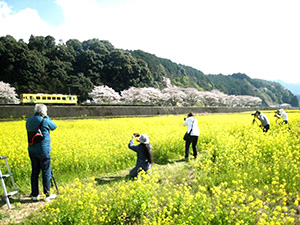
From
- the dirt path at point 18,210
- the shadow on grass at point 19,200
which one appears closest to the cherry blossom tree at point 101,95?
the shadow on grass at point 19,200

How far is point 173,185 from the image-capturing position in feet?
13.6

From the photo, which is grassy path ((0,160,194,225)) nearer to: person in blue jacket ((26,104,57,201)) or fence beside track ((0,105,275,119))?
person in blue jacket ((26,104,57,201))

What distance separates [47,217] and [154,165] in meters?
3.53

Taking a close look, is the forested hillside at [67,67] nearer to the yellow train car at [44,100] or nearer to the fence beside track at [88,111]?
the yellow train car at [44,100]

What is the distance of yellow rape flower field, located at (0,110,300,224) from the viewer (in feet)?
9.37

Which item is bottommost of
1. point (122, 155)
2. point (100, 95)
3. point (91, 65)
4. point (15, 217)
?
point (15, 217)

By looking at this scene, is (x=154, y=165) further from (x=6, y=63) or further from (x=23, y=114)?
(x=6, y=63)

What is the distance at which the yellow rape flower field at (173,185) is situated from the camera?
2.86 m

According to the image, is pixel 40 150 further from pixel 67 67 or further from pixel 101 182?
pixel 67 67

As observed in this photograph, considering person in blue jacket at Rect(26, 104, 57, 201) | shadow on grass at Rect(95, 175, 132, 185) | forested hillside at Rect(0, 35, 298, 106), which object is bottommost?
shadow on grass at Rect(95, 175, 132, 185)

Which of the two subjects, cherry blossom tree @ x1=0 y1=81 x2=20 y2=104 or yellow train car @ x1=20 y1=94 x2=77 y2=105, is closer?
yellow train car @ x1=20 y1=94 x2=77 y2=105

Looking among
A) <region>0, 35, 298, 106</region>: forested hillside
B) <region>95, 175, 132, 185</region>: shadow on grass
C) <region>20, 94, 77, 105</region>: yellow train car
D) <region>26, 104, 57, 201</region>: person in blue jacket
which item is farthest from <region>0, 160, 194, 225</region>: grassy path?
<region>0, 35, 298, 106</region>: forested hillside

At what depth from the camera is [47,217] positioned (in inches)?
125

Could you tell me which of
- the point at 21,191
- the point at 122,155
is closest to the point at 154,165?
the point at 122,155
